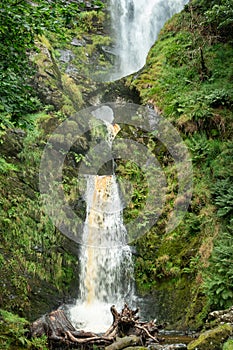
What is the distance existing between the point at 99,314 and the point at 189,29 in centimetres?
1197

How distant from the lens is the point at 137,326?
6.90 meters

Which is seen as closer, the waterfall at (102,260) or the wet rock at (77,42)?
the waterfall at (102,260)

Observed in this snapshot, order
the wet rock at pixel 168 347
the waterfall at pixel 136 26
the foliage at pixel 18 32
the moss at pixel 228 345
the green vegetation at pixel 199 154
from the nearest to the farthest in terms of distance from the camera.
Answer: the foliage at pixel 18 32
the moss at pixel 228 345
the wet rock at pixel 168 347
the green vegetation at pixel 199 154
the waterfall at pixel 136 26

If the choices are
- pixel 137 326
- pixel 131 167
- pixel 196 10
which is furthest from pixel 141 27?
pixel 137 326

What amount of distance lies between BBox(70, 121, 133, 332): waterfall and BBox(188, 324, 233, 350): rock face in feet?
12.0

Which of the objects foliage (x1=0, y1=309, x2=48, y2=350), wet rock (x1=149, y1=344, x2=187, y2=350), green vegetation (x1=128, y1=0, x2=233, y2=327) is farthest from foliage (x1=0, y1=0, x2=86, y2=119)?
green vegetation (x1=128, y1=0, x2=233, y2=327)

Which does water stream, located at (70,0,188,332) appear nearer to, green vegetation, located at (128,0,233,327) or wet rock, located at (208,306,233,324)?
green vegetation, located at (128,0,233,327)

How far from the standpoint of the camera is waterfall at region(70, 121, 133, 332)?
30.9 ft

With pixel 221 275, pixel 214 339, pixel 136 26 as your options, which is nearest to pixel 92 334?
pixel 214 339

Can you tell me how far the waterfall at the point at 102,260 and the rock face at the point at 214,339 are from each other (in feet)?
12.0

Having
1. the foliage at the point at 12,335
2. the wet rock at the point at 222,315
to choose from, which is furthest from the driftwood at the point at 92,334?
the wet rock at the point at 222,315

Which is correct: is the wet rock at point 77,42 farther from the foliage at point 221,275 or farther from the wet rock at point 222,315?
the wet rock at point 222,315

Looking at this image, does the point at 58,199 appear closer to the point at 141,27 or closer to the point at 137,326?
the point at 137,326

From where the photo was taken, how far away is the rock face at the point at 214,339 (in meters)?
5.25
